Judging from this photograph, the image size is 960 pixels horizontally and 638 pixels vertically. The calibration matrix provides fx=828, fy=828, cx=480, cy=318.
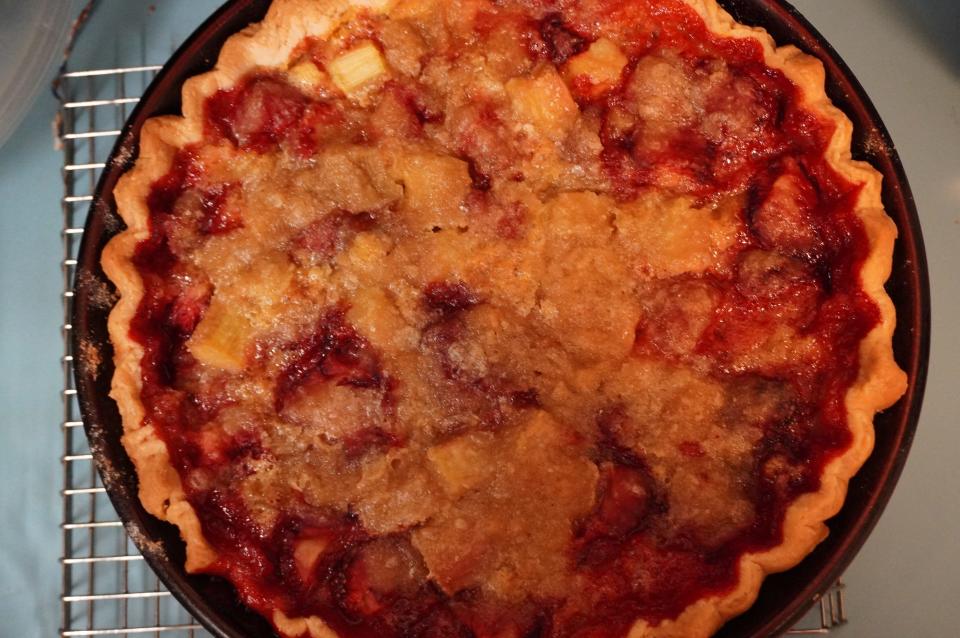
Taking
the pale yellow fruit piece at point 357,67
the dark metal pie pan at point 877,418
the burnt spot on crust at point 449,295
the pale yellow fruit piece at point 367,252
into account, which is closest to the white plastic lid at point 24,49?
the dark metal pie pan at point 877,418

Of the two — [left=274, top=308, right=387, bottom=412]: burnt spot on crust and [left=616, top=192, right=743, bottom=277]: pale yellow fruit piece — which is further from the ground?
[left=616, top=192, right=743, bottom=277]: pale yellow fruit piece

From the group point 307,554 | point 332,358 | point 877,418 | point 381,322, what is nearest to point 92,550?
point 307,554

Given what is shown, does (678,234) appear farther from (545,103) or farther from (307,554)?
(307,554)

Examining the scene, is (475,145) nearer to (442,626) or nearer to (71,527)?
(442,626)

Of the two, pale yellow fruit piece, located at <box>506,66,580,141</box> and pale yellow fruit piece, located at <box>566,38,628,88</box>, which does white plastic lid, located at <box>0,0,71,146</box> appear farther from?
pale yellow fruit piece, located at <box>566,38,628,88</box>

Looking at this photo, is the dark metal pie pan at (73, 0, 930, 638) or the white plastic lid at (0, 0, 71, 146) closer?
the dark metal pie pan at (73, 0, 930, 638)

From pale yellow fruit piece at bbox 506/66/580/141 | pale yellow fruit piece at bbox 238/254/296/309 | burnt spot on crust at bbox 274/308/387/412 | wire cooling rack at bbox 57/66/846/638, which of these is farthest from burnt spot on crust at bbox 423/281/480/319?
wire cooling rack at bbox 57/66/846/638

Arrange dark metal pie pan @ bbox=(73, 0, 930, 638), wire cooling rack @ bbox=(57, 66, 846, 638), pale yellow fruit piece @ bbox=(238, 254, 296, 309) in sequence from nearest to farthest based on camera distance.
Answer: dark metal pie pan @ bbox=(73, 0, 930, 638)
pale yellow fruit piece @ bbox=(238, 254, 296, 309)
wire cooling rack @ bbox=(57, 66, 846, 638)

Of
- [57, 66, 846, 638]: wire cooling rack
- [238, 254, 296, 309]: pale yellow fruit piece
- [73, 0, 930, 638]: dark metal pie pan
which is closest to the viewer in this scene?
[73, 0, 930, 638]: dark metal pie pan
